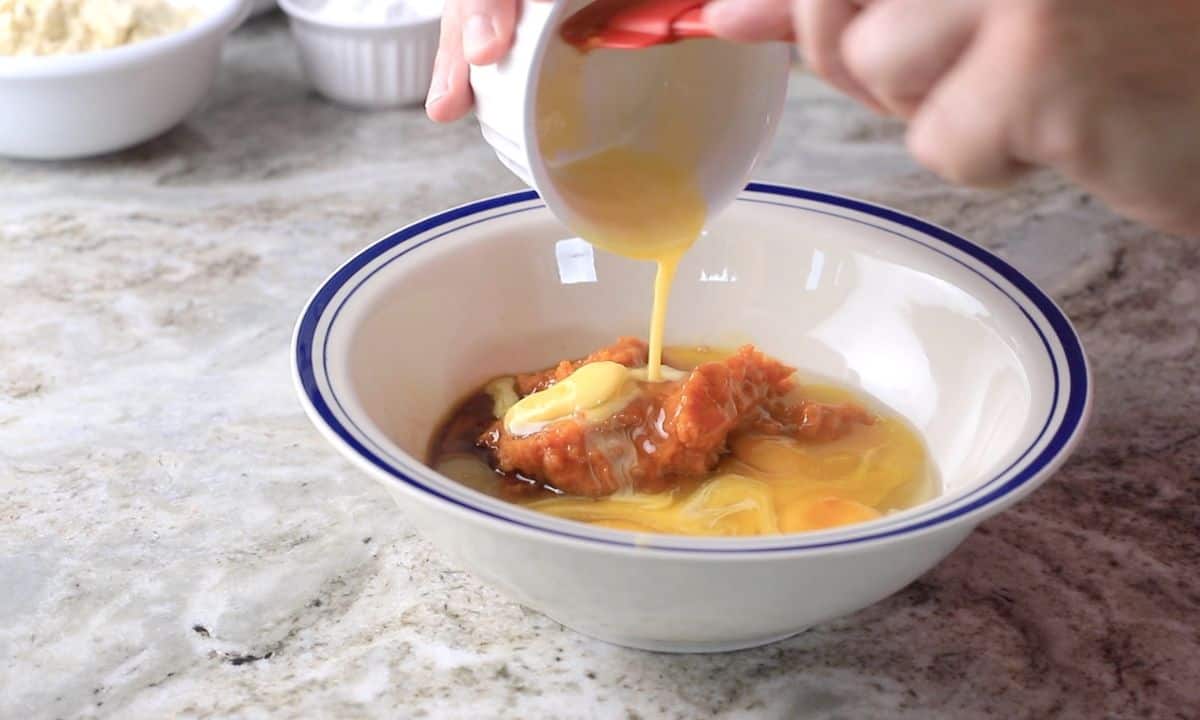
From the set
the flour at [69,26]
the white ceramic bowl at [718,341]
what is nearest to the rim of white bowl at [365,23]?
the flour at [69,26]

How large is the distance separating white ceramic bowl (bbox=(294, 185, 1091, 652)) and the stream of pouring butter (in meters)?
0.18

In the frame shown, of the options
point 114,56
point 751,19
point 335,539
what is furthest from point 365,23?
point 751,19

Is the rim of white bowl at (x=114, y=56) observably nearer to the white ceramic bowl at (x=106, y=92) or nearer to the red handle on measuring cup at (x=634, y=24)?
the white ceramic bowl at (x=106, y=92)

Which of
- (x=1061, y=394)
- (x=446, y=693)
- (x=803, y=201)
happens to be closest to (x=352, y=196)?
(x=803, y=201)

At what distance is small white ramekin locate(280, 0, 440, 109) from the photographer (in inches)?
82.7

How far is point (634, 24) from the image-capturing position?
1.02 metres

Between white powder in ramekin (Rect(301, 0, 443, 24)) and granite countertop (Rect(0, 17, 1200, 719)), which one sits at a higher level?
white powder in ramekin (Rect(301, 0, 443, 24))

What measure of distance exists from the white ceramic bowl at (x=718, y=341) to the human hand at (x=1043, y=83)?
22cm

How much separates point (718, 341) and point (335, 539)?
463mm

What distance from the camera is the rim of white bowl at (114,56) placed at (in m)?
1.77

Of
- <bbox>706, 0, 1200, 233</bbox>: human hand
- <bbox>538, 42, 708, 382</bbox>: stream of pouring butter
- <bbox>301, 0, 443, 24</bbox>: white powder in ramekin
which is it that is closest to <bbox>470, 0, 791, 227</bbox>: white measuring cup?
<bbox>538, 42, 708, 382</bbox>: stream of pouring butter

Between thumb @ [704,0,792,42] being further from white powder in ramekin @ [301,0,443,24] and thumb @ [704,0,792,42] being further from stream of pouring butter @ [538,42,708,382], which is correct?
white powder in ramekin @ [301,0,443,24]

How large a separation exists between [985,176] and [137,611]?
0.78m

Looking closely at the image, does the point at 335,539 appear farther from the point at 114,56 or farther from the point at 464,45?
the point at 114,56
